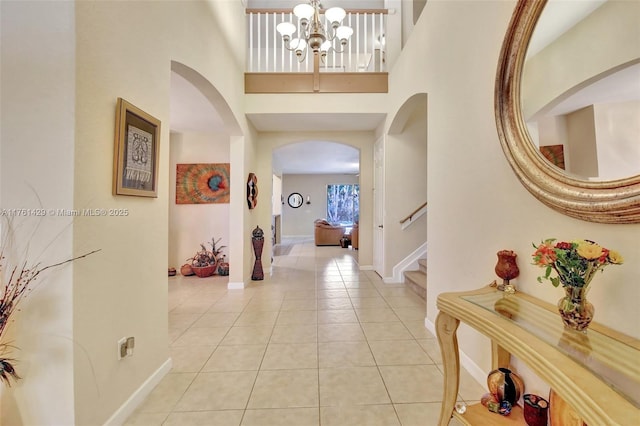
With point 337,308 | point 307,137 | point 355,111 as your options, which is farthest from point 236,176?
point 337,308

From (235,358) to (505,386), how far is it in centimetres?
185

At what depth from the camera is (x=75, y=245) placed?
122cm

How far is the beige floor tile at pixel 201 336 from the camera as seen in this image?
246 cm

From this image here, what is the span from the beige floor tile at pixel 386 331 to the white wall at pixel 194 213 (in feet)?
10.7

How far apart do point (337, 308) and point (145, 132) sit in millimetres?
2644

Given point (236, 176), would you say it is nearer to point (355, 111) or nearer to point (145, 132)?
point (355, 111)

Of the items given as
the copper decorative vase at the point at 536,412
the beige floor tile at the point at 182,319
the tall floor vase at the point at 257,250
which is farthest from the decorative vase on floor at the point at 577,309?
the tall floor vase at the point at 257,250

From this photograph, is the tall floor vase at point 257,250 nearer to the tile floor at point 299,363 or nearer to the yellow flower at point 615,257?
the tile floor at point 299,363

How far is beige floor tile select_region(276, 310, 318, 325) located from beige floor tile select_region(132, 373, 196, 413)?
1074 millimetres

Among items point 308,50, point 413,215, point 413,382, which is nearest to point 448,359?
point 413,382

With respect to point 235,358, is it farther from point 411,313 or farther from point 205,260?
point 205,260

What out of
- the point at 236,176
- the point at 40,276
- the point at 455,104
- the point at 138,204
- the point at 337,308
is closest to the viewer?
the point at 40,276

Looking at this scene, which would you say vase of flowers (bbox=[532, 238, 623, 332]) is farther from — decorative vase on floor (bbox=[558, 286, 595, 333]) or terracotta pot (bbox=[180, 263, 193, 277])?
terracotta pot (bbox=[180, 263, 193, 277])

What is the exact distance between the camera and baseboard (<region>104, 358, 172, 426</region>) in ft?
4.85
